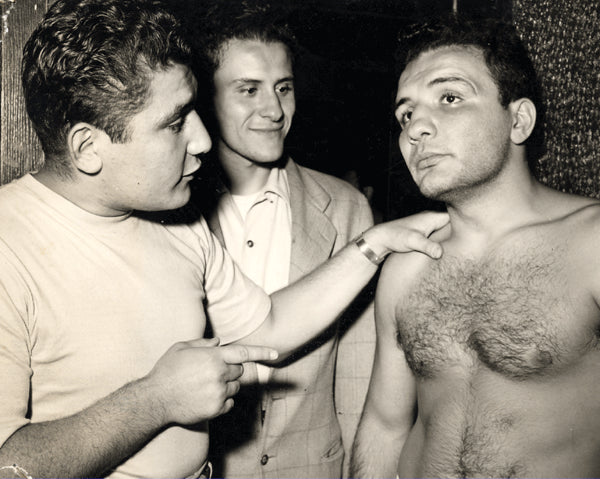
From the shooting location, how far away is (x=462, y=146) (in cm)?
187

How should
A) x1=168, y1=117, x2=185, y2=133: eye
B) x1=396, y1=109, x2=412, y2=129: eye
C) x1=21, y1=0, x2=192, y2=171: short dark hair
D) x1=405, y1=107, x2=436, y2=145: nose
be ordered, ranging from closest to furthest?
1. x1=21, y1=0, x2=192, y2=171: short dark hair
2. x1=168, y1=117, x2=185, y2=133: eye
3. x1=405, y1=107, x2=436, y2=145: nose
4. x1=396, y1=109, x2=412, y2=129: eye

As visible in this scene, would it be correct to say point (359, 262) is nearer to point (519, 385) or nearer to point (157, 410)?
point (519, 385)

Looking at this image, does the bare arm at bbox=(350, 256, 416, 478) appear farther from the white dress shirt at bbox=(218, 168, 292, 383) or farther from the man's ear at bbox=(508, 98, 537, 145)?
the man's ear at bbox=(508, 98, 537, 145)

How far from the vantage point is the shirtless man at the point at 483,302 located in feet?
Answer: 5.52

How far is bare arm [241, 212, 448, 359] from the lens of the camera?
6.81ft

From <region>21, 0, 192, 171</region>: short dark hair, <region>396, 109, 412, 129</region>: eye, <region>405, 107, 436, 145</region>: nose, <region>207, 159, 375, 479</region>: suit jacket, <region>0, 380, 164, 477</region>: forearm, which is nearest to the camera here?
<region>0, 380, 164, 477</region>: forearm

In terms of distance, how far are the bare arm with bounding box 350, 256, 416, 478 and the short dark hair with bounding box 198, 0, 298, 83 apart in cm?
111

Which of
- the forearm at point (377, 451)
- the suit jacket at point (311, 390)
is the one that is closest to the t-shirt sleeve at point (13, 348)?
the suit jacket at point (311, 390)

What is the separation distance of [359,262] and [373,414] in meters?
0.59

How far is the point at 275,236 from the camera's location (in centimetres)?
249

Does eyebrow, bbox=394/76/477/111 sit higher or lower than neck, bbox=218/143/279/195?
higher

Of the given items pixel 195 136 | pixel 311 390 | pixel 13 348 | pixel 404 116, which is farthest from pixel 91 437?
pixel 404 116

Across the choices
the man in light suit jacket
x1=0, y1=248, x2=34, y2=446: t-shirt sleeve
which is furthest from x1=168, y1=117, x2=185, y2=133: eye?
the man in light suit jacket

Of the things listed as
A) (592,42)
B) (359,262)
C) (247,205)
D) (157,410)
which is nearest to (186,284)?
(157,410)
